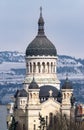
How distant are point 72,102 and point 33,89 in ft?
13.5

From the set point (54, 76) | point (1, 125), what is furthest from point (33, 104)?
point (1, 125)

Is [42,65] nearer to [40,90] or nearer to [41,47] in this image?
[41,47]

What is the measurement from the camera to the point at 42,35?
101 metres

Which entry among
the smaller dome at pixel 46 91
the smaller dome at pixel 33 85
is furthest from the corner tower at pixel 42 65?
the smaller dome at pixel 33 85

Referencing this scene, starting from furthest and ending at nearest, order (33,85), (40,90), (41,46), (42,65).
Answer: (41,46) < (42,65) < (40,90) < (33,85)

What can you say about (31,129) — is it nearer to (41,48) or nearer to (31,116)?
(31,116)

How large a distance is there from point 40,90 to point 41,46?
4.75 meters

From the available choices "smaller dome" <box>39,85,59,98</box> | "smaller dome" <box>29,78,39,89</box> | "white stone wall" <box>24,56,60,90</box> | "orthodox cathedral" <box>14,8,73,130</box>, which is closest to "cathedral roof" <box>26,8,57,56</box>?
"orthodox cathedral" <box>14,8,73,130</box>

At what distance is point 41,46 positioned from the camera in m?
100

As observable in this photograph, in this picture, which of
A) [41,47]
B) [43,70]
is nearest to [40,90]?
[43,70]

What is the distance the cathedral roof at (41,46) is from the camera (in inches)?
3952

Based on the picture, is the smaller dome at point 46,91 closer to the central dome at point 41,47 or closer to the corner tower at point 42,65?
the corner tower at point 42,65

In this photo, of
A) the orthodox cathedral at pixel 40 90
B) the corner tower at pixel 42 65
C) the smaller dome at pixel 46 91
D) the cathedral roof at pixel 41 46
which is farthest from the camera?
the cathedral roof at pixel 41 46

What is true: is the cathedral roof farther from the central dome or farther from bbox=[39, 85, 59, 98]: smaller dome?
bbox=[39, 85, 59, 98]: smaller dome
